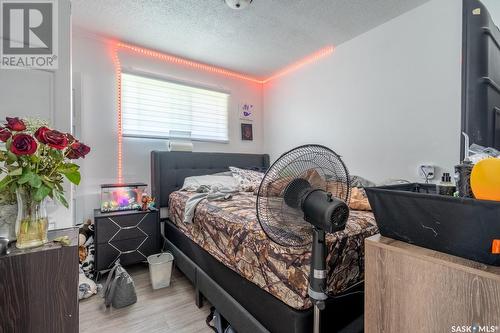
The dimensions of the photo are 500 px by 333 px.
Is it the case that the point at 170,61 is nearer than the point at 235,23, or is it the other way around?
the point at 235,23

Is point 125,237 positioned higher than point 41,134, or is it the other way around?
point 41,134

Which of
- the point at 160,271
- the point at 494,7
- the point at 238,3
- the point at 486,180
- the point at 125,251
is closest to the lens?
the point at 486,180

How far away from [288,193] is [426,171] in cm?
169

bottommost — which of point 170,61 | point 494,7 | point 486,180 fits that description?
point 486,180

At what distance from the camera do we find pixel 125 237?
232cm

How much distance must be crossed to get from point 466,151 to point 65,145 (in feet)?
4.80

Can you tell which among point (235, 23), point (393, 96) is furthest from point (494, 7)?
point (235, 23)

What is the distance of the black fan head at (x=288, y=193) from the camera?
2.89ft

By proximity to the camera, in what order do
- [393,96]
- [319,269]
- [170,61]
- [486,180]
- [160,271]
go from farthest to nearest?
1. [170,61]
2. [393,96]
3. [160,271]
4. [319,269]
5. [486,180]

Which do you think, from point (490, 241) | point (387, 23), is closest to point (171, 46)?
point (387, 23)

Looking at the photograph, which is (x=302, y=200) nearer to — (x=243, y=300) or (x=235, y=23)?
(x=243, y=300)

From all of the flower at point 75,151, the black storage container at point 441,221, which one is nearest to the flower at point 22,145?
the flower at point 75,151

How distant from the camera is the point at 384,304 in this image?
0.68 metres

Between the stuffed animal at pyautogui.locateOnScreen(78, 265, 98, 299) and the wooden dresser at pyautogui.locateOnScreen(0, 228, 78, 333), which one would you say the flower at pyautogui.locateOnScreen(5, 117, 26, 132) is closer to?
the wooden dresser at pyautogui.locateOnScreen(0, 228, 78, 333)
